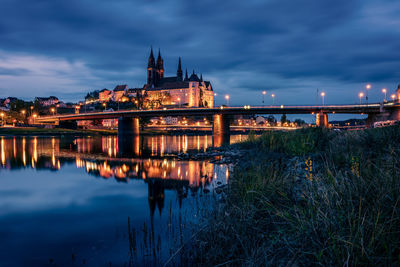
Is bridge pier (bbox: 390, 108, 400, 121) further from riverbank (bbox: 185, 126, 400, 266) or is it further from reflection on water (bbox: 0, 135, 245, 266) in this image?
riverbank (bbox: 185, 126, 400, 266)

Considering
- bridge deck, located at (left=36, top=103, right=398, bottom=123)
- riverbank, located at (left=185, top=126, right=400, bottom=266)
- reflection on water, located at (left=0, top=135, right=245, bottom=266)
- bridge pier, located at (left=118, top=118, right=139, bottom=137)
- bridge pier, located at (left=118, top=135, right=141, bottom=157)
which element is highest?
bridge deck, located at (left=36, top=103, right=398, bottom=123)

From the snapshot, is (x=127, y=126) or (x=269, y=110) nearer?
(x=269, y=110)

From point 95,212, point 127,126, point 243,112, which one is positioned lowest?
point 95,212

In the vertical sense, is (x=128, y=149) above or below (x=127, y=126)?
below

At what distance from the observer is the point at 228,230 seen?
601 centimetres

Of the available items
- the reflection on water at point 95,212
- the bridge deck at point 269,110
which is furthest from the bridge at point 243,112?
the reflection on water at point 95,212

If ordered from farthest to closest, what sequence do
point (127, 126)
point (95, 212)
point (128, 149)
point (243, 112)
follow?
point (127, 126), point (243, 112), point (128, 149), point (95, 212)

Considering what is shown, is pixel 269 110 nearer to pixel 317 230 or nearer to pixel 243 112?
pixel 243 112

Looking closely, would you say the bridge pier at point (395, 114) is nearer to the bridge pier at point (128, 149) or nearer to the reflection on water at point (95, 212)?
the bridge pier at point (128, 149)

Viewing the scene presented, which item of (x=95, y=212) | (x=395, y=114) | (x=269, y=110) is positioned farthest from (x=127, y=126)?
(x=95, y=212)

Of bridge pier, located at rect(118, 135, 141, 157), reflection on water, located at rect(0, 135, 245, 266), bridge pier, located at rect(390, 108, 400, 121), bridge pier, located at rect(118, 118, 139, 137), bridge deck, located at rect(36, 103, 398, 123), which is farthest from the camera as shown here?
bridge pier, located at rect(118, 118, 139, 137)

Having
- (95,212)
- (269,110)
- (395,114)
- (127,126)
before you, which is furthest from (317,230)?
(127,126)

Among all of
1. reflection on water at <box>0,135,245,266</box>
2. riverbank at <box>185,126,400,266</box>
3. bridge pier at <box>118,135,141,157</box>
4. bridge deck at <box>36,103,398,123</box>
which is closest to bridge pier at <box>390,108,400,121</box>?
bridge deck at <box>36,103,398,123</box>

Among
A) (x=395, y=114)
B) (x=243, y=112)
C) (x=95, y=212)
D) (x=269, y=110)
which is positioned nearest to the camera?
(x=95, y=212)
